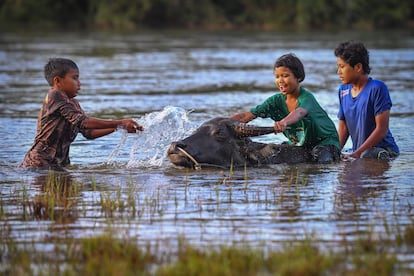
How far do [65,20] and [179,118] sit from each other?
159 feet

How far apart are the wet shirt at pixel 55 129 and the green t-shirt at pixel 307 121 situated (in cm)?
212

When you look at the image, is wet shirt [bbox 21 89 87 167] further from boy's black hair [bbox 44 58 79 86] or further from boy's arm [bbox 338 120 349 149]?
boy's arm [bbox 338 120 349 149]

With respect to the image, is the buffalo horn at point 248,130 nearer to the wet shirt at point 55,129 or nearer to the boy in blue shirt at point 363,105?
the boy in blue shirt at point 363,105

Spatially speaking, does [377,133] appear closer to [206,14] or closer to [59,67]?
[59,67]

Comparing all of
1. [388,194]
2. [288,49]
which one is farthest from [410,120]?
[288,49]

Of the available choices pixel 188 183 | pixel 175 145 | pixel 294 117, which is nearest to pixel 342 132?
pixel 294 117

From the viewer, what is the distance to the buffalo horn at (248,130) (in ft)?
32.8

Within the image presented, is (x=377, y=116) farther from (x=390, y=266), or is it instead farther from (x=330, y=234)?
(x=390, y=266)

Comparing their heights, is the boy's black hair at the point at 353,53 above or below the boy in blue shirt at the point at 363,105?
above

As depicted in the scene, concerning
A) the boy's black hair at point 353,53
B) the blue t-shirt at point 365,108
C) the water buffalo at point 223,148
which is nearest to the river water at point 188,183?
the water buffalo at point 223,148

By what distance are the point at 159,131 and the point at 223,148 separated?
4.23 ft

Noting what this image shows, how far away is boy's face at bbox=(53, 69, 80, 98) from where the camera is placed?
1062 cm

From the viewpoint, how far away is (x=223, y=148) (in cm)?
1032

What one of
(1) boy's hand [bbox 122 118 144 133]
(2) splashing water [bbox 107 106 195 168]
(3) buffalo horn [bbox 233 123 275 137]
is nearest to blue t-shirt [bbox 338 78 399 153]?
(3) buffalo horn [bbox 233 123 275 137]
